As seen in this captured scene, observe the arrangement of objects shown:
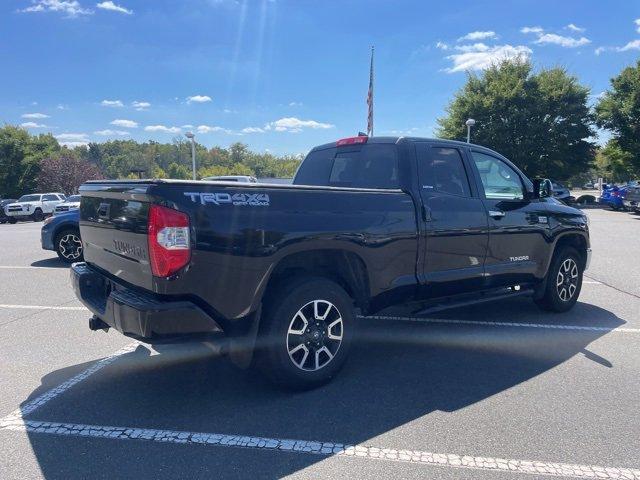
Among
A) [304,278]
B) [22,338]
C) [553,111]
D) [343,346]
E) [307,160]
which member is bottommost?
[22,338]

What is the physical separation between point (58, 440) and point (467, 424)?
265 centimetres

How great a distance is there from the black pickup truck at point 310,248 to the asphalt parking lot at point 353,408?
0.47 meters

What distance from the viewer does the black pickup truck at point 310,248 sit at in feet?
10.5

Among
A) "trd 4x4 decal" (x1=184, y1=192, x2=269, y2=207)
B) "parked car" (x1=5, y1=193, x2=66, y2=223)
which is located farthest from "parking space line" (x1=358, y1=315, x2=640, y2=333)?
"parked car" (x1=5, y1=193, x2=66, y2=223)

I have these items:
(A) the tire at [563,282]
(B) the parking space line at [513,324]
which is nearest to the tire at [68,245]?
(B) the parking space line at [513,324]

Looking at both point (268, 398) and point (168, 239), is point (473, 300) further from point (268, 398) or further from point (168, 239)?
point (168, 239)

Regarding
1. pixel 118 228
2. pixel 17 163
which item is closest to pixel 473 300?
pixel 118 228

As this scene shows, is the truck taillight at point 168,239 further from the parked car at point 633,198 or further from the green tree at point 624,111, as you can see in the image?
the green tree at point 624,111

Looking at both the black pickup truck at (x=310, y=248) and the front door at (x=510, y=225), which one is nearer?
the black pickup truck at (x=310, y=248)

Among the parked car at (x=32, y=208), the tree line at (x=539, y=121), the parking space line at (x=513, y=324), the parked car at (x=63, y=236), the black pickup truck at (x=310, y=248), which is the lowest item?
the parked car at (x=32, y=208)

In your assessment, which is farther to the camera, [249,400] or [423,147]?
[423,147]

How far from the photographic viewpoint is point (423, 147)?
15.4ft

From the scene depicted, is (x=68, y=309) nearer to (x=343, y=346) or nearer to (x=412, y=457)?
(x=343, y=346)

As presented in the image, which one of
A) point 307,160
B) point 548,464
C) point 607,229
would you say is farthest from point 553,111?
point 548,464
